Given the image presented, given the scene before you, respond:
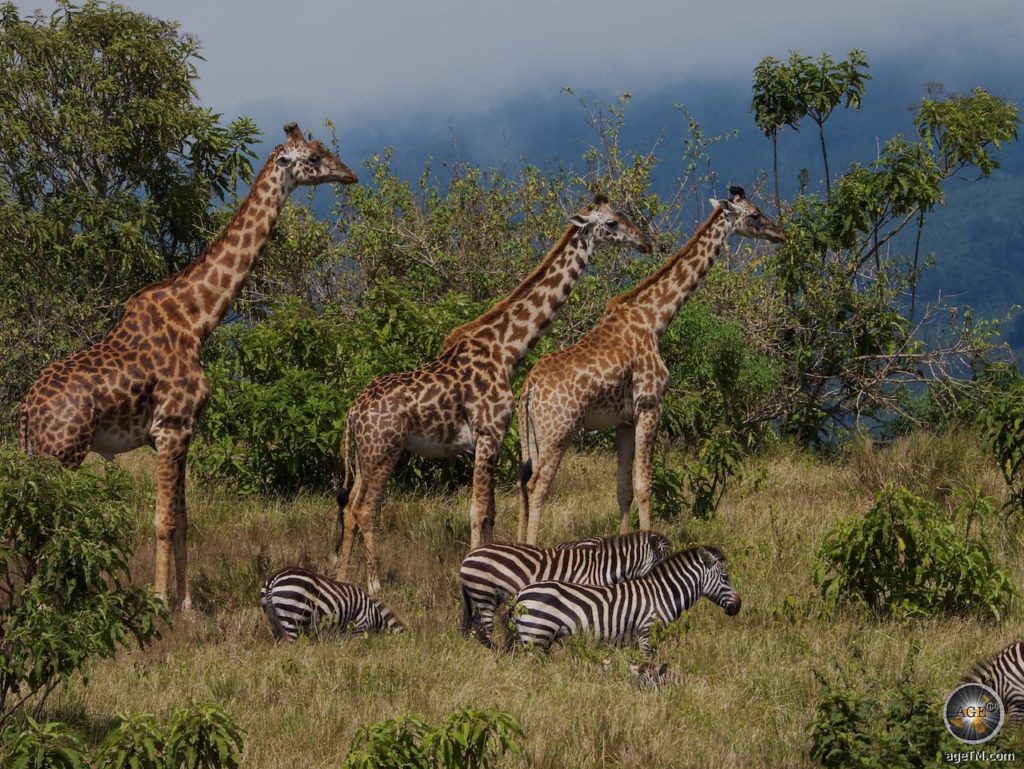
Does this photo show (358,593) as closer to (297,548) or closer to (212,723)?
(297,548)

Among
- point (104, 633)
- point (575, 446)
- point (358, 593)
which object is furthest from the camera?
point (575, 446)

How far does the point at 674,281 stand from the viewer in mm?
11734

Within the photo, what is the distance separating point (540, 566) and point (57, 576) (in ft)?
11.1

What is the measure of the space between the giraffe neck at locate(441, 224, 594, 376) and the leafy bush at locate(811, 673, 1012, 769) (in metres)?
4.61

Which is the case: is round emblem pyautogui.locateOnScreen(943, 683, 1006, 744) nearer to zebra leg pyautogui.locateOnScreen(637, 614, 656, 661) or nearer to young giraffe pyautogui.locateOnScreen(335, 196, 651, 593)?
zebra leg pyautogui.locateOnScreen(637, 614, 656, 661)

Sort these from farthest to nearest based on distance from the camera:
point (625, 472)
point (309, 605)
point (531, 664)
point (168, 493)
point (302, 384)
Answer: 1. point (302, 384)
2. point (625, 472)
3. point (168, 493)
4. point (309, 605)
5. point (531, 664)

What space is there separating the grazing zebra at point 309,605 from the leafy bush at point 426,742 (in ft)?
9.15

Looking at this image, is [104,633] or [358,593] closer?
[104,633]

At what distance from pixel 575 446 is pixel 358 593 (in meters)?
7.75

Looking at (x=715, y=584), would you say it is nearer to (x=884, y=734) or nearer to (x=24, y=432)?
(x=884, y=734)

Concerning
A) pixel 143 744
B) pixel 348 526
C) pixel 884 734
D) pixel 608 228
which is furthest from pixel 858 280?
pixel 143 744

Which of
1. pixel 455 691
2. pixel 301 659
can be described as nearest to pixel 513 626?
pixel 455 691

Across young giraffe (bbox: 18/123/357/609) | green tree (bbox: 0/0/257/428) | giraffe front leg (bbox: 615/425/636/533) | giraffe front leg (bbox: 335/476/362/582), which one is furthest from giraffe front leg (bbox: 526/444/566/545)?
green tree (bbox: 0/0/257/428)

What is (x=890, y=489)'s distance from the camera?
30.6 feet
